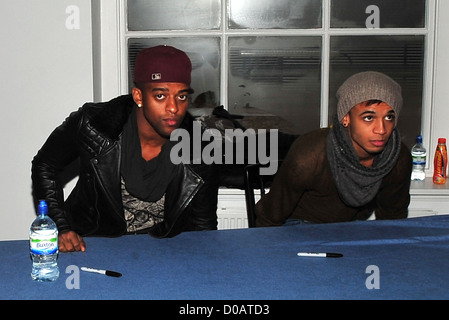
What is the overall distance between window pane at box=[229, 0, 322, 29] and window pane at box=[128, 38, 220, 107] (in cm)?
17

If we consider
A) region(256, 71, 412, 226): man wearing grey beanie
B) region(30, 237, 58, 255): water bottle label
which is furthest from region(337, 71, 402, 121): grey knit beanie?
region(30, 237, 58, 255): water bottle label

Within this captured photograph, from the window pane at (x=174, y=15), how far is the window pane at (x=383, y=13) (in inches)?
24.0

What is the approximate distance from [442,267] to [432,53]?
176 cm

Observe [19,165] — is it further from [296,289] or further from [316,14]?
[296,289]

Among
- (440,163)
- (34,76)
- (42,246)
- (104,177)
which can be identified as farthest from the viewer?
(440,163)

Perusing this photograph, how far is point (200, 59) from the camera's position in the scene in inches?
119

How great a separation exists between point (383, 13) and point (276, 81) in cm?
63

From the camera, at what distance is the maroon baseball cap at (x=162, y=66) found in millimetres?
1889

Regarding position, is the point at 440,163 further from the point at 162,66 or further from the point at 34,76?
the point at 34,76

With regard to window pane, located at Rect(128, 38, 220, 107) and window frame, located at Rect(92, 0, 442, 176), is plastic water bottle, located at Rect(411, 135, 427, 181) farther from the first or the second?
window pane, located at Rect(128, 38, 220, 107)

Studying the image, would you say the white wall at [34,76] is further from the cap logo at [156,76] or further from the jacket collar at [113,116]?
the cap logo at [156,76]

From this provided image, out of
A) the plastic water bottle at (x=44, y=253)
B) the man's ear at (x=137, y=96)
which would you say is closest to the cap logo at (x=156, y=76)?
the man's ear at (x=137, y=96)

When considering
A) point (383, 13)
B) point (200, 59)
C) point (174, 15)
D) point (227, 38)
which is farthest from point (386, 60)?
point (174, 15)
